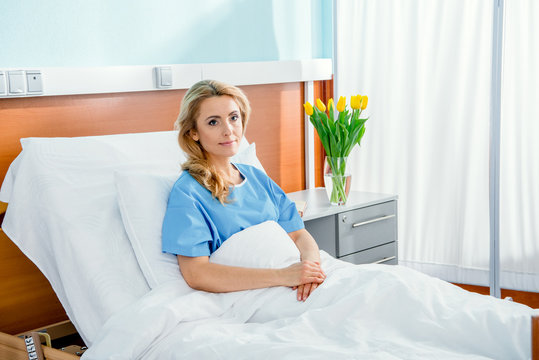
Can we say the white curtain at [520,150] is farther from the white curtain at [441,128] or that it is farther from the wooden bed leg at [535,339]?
the wooden bed leg at [535,339]

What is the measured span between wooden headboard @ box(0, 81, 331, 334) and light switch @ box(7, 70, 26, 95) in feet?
0.14

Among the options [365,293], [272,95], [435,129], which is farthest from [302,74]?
[365,293]

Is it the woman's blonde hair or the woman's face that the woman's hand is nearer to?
the woman's blonde hair

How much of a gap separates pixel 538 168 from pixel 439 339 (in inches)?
65.6

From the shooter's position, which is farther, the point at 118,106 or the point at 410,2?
the point at 410,2

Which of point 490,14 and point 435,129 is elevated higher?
point 490,14

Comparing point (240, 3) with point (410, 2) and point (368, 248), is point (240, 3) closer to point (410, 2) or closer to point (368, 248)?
point (410, 2)

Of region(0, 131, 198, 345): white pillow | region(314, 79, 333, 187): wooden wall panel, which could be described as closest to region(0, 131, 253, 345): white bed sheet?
region(0, 131, 198, 345): white pillow

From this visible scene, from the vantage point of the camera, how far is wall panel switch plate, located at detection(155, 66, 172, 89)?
2.40m

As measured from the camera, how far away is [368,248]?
2781 millimetres

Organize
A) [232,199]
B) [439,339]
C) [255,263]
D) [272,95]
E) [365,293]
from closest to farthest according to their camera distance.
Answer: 1. [439,339]
2. [365,293]
3. [255,263]
4. [232,199]
5. [272,95]

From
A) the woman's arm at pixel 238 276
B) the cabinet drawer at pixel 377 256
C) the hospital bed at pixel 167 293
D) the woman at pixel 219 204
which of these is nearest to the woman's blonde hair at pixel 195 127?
the woman at pixel 219 204

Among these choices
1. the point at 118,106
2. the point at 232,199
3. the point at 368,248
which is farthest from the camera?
the point at 368,248

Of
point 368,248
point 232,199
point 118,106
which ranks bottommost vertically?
point 368,248
